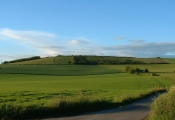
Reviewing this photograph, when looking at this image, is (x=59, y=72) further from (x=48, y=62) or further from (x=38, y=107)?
(x=38, y=107)

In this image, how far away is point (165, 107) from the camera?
14148 mm

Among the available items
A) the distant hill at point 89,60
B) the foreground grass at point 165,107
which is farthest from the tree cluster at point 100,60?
the foreground grass at point 165,107

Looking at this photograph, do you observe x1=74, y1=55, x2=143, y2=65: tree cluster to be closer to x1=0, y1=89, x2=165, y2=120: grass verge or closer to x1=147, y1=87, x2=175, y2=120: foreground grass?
x1=0, y1=89, x2=165, y2=120: grass verge

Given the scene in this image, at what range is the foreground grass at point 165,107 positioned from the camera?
1369cm

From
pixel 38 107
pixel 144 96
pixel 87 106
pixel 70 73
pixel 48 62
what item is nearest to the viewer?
pixel 38 107

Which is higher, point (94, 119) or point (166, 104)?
point (166, 104)

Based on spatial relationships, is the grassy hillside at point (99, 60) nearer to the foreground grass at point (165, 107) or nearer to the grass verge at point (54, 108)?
the grass verge at point (54, 108)

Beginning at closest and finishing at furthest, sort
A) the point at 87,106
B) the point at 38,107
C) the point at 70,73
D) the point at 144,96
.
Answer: the point at 38,107 → the point at 87,106 → the point at 144,96 → the point at 70,73

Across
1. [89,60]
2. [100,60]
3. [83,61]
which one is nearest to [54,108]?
[83,61]

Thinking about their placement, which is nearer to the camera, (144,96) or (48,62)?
(144,96)

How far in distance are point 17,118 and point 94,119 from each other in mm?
3984

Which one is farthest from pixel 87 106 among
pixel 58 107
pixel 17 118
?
pixel 17 118

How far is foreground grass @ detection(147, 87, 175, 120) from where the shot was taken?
13.7 meters

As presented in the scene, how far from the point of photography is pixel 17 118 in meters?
16.7
